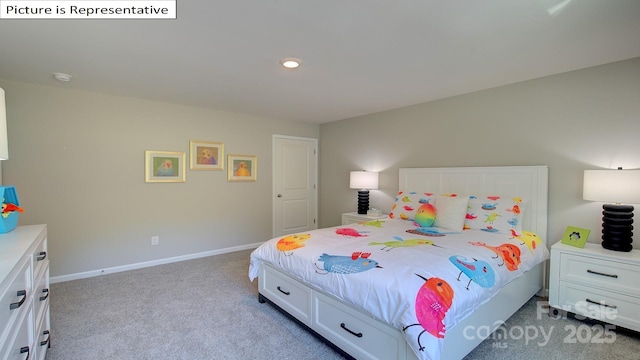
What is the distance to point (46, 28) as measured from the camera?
6.36ft

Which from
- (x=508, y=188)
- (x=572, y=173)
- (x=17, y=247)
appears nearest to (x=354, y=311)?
(x=17, y=247)

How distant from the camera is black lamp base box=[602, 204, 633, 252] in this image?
235 cm

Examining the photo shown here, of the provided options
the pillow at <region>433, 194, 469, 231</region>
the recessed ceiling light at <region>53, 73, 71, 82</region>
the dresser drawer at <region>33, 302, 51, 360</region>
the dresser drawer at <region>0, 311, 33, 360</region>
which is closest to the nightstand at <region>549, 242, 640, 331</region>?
the pillow at <region>433, 194, 469, 231</region>

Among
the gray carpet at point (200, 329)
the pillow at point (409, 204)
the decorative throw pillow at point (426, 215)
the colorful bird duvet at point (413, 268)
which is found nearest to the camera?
the colorful bird duvet at point (413, 268)

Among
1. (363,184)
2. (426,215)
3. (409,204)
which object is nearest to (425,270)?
(426,215)

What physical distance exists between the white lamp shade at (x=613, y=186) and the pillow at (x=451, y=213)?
39.0 inches

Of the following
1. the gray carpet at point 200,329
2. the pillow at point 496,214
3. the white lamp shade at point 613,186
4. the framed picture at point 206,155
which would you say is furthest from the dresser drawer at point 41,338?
the white lamp shade at point 613,186

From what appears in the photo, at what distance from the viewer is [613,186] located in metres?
2.32

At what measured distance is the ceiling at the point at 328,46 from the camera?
69.4 inches

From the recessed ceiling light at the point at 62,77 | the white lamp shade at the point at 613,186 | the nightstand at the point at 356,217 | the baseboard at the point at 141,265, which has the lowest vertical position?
the baseboard at the point at 141,265

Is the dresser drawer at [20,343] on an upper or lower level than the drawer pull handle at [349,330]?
upper

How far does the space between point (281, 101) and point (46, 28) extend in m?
2.32

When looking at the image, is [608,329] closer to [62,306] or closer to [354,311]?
[354,311]

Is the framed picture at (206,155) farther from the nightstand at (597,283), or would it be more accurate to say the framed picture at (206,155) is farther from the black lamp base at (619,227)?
the black lamp base at (619,227)
